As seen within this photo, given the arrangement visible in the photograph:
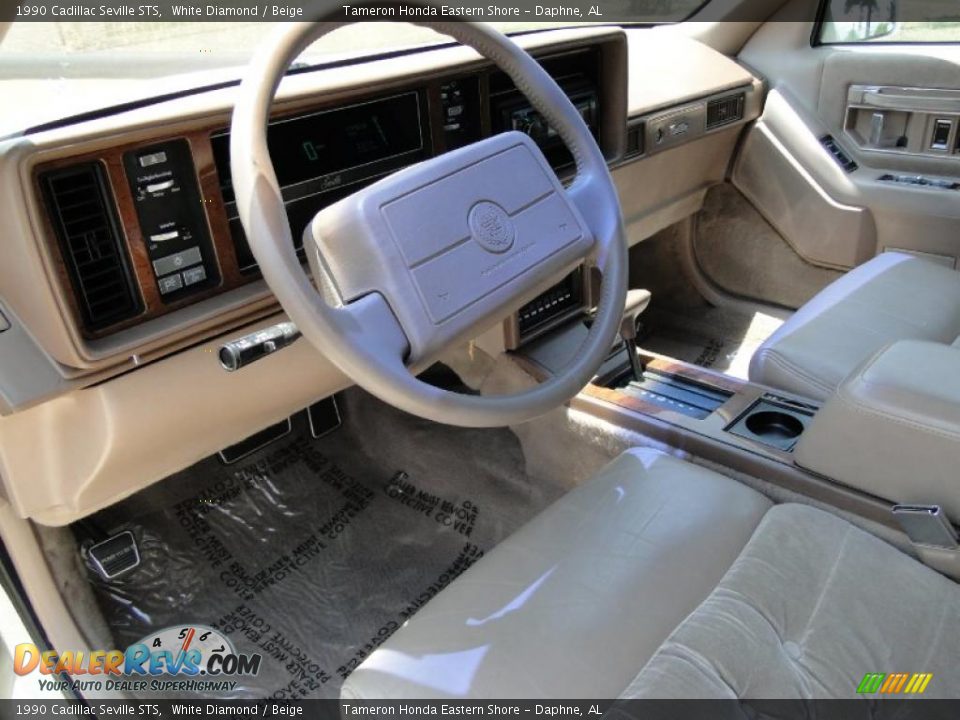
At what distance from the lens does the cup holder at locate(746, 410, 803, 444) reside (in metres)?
1.45

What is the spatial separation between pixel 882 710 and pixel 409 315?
70 centimetres

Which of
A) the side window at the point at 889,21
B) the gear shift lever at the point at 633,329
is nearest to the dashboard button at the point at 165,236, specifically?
the gear shift lever at the point at 633,329

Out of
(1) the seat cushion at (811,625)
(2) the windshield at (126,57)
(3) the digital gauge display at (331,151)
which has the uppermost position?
(2) the windshield at (126,57)

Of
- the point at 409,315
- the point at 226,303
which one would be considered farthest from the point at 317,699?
the point at 409,315

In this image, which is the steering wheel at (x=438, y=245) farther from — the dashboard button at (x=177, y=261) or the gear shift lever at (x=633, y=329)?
the gear shift lever at (x=633, y=329)

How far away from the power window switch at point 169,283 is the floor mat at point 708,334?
1.68 meters

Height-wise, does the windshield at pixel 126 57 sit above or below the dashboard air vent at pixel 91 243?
above

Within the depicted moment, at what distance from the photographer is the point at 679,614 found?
102cm

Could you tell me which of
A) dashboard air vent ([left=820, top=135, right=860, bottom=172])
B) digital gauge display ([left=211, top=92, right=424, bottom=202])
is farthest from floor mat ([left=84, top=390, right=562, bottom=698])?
dashboard air vent ([left=820, top=135, right=860, bottom=172])

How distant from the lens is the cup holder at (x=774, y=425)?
57.0 inches

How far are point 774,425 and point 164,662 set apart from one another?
1265 mm

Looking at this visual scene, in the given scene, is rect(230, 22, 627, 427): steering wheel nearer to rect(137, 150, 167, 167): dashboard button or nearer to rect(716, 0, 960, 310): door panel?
rect(137, 150, 167, 167): dashboard button

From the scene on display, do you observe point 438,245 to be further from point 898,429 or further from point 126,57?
point 126,57

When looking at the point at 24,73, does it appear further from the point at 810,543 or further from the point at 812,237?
the point at 812,237
